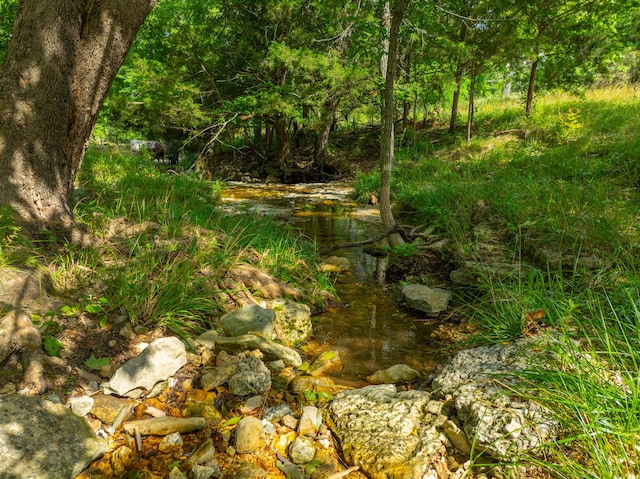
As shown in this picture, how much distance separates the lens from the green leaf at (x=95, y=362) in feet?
8.41

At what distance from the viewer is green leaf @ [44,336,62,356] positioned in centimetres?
248

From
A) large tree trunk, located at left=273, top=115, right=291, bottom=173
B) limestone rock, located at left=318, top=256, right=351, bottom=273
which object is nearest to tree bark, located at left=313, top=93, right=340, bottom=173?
large tree trunk, located at left=273, top=115, right=291, bottom=173

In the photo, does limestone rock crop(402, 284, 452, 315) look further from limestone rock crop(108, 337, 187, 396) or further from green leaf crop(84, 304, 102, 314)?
green leaf crop(84, 304, 102, 314)

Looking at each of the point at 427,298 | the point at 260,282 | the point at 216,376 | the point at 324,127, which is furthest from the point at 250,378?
the point at 324,127

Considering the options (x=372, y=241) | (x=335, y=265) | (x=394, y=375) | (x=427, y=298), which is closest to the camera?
(x=394, y=375)

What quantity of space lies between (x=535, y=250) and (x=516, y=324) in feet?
6.64

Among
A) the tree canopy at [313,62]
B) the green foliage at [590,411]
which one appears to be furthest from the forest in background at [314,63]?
the green foliage at [590,411]

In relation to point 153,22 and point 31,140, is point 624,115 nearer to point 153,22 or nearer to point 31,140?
point 31,140

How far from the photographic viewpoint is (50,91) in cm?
323

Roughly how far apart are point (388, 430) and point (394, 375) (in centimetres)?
75

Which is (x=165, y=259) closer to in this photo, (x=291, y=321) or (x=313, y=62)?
(x=291, y=321)

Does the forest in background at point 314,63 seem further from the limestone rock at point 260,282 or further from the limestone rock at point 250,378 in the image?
the limestone rock at point 250,378

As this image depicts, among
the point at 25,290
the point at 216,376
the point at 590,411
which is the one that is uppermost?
the point at 25,290

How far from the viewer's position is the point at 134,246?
141 inches
